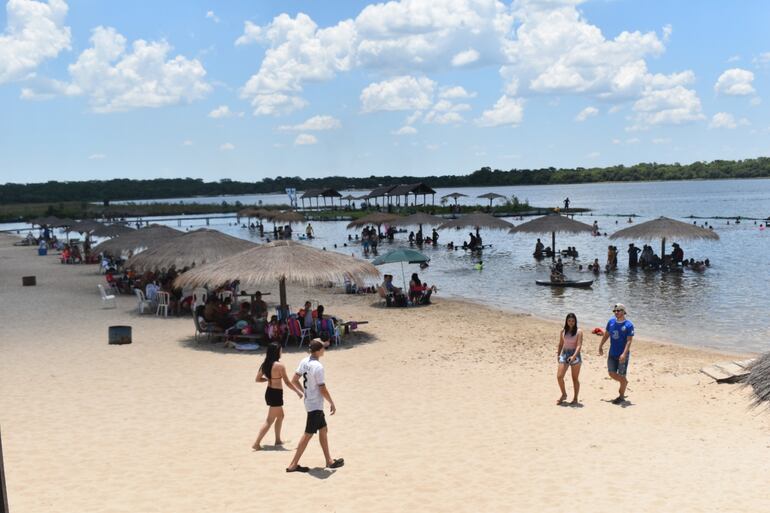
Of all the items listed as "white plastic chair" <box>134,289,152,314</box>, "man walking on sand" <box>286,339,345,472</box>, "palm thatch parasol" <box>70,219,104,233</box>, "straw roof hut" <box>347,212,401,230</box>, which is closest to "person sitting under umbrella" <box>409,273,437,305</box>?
"white plastic chair" <box>134,289,152,314</box>

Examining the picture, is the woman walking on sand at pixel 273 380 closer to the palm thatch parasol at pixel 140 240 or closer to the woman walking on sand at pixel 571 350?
the woman walking on sand at pixel 571 350

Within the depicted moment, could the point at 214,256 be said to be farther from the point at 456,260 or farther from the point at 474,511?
the point at 456,260

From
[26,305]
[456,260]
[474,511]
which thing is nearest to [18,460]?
[474,511]

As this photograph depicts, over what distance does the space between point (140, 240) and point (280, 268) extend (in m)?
11.2

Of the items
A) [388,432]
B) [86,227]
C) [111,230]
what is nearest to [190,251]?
[388,432]

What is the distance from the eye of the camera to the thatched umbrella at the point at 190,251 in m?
17.7

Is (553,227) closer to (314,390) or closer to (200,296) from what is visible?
(200,296)

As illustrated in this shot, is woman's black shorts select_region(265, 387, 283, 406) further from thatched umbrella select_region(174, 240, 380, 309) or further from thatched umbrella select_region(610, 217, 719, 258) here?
thatched umbrella select_region(610, 217, 719, 258)

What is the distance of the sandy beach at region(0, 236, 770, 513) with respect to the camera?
22.2 ft

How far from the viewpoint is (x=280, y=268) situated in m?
14.1

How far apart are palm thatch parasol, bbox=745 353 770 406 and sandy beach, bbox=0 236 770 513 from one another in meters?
0.20

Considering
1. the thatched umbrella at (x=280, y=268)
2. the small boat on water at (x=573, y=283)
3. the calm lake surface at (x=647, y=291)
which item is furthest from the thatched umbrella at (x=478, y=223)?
the thatched umbrella at (x=280, y=268)

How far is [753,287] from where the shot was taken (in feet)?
78.6

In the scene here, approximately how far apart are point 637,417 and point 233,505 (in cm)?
535
